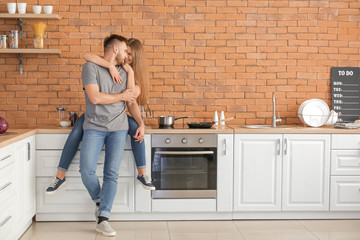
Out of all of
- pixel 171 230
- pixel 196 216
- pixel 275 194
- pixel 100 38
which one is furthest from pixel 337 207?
pixel 100 38

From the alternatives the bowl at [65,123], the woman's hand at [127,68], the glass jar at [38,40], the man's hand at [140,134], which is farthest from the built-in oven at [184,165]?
the glass jar at [38,40]

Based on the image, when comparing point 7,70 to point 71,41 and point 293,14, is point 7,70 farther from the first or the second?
point 293,14

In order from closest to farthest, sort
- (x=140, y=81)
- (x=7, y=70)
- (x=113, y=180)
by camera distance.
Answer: (x=113, y=180), (x=140, y=81), (x=7, y=70)

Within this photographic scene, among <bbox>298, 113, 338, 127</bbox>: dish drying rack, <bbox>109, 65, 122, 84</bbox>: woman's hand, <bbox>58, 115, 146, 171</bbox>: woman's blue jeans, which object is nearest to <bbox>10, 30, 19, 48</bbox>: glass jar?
<bbox>58, 115, 146, 171</bbox>: woman's blue jeans

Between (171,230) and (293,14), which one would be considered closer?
(171,230)

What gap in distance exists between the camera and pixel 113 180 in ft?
12.8

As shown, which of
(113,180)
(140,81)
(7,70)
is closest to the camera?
(113,180)

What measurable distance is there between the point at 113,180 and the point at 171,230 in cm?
66

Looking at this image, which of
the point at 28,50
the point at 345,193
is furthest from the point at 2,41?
the point at 345,193

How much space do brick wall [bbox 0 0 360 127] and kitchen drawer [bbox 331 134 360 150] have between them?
0.68m

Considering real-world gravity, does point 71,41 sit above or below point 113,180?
above

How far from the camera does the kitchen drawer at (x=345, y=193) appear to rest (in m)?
4.26

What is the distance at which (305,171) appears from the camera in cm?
425

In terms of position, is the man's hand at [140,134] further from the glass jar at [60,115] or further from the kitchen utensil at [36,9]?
the kitchen utensil at [36,9]
